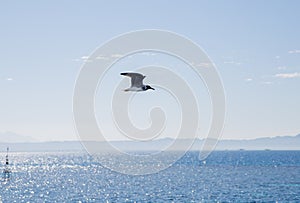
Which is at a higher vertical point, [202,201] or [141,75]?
[141,75]

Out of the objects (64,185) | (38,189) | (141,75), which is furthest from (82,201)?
(141,75)

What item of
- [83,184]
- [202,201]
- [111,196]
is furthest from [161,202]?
[83,184]

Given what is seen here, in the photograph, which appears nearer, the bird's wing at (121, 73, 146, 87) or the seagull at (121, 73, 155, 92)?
the bird's wing at (121, 73, 146, 87)

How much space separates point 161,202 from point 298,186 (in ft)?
121

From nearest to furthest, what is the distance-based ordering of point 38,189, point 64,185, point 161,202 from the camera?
point 161,202, point 38,189, point 64,185

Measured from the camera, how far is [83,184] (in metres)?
127

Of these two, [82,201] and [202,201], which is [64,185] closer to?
[82,201]

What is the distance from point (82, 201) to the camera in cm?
9181

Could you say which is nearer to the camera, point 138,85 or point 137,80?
point 137,80

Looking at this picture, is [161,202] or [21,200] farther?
[21,200]

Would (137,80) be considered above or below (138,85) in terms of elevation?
above

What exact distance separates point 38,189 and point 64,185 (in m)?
10.6

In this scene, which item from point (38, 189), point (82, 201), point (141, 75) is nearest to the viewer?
point (141, 75)

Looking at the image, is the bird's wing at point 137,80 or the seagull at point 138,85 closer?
the bird's wing at point 137,80
